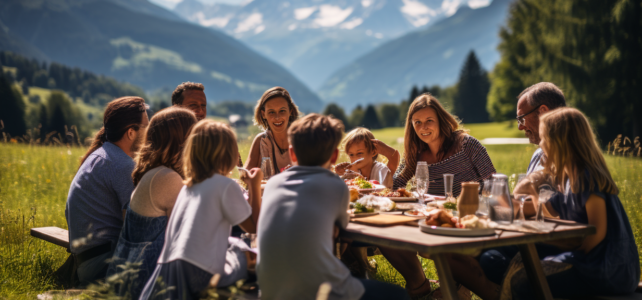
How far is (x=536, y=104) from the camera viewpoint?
13.8 feet

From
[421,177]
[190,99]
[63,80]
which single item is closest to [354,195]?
[421,177]

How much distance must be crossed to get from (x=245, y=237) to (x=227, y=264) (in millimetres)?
380

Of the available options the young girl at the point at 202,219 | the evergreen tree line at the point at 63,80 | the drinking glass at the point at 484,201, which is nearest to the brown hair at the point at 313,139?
the young girl at the point at 202,219

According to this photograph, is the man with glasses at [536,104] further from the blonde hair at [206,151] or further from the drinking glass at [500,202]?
the blonde hair at [206,151]

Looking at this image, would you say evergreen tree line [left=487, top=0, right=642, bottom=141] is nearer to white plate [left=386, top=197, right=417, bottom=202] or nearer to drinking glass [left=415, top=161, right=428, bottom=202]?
white plate [left=386, top=197, right=417, bottom=202]

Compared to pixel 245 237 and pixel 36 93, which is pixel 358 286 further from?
pixel 36 93

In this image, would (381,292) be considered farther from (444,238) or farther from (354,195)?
(354,195)

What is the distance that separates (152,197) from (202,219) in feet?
2.02

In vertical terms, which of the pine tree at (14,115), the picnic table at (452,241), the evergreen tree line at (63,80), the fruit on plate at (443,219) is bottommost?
the picnic table at (452,241)

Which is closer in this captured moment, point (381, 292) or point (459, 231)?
point (459, 231)

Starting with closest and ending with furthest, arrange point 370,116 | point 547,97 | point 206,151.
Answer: point 206,151 < point 547,97 < point 370,116

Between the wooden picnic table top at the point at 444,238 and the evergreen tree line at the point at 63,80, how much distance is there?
128 meters

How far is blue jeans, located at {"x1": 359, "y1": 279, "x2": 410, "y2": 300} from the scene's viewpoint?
2697mm

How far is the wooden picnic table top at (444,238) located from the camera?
2446mm
